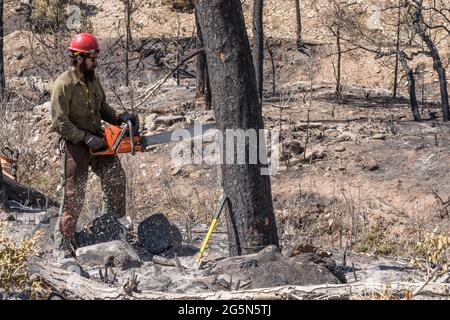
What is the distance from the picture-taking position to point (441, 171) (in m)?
12.7

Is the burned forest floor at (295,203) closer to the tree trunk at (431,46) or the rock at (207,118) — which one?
the rock at (207,118)

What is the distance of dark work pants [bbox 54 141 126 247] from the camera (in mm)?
6887

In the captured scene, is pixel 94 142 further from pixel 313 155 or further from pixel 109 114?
pixel 313 155

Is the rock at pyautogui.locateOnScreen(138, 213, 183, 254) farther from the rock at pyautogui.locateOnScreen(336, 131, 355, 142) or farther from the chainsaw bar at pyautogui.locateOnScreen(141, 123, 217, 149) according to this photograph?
the rock at pyautogui.locateOnScreen(336, 131, 355, 142)

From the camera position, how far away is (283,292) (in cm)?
498

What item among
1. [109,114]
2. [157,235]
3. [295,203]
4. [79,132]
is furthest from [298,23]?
[79,132]

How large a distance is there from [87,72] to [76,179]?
86cm

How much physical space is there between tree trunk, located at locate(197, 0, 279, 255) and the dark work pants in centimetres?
103

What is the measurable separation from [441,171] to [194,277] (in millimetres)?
7361

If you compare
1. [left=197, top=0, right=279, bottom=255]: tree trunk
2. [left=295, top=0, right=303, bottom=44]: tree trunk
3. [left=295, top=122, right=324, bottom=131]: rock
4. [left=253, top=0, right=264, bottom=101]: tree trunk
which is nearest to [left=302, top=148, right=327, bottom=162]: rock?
[left=295, top=122, right=324, bottom=131]: rock

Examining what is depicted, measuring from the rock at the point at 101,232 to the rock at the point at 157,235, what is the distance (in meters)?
0.18

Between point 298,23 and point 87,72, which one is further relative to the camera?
point 298,23
